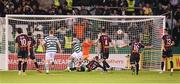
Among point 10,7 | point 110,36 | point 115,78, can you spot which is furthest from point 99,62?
point 10,7

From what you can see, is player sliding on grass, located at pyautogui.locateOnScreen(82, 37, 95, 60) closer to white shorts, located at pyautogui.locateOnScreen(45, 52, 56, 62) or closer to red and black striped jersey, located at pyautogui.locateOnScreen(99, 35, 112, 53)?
red and black striped jersey, located at pyautogui.locateOnScreen(99, 35, 112, 53)

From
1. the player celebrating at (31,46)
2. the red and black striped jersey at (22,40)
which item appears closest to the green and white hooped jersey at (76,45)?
the player celebrating at (31,46)

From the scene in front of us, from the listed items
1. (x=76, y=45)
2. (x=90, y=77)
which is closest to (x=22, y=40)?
(x=76, y=45)

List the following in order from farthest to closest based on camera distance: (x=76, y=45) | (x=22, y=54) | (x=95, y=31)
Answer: (x=95, y=31)
(x=76, y=45)
(x=22, y=54)

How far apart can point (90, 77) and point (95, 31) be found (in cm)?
380

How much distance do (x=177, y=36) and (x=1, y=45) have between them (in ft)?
27.2

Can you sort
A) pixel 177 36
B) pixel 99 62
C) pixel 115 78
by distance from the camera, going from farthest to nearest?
1. pixel 177 36
2. pixel 99 62
3. pixel 115 78

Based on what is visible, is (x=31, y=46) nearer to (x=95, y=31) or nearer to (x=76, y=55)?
(x=76, y=55)

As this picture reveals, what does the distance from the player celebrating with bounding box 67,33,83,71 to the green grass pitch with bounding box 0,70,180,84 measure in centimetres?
66

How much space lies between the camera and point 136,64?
23.9 metres

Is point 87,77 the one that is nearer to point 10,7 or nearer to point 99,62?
point 99,62

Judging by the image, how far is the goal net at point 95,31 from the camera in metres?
25.5

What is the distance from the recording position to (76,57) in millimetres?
25203

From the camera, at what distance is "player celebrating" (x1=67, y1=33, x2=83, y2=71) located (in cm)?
2514
